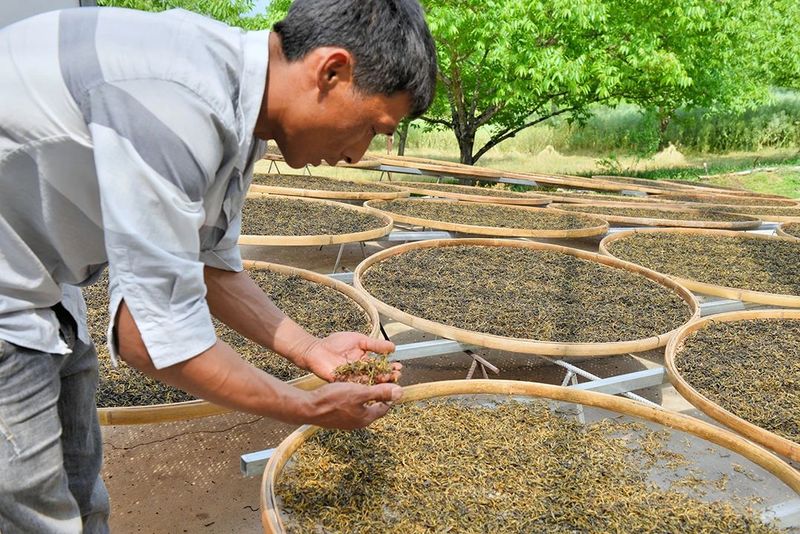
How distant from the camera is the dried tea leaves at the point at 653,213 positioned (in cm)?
517

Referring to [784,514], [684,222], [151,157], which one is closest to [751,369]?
[784,514]

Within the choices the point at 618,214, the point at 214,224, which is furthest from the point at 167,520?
the point at 618,214

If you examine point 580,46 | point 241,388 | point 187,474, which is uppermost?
point 580,46

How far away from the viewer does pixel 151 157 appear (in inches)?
30.6

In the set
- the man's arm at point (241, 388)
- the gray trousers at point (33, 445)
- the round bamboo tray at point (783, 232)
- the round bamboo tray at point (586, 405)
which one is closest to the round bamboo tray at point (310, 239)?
the round bamboo tray at point (586, 405)

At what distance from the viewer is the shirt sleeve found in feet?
2.54

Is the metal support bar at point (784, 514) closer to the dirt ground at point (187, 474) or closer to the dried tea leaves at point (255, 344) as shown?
the dried tea leaves at point (255, 344)

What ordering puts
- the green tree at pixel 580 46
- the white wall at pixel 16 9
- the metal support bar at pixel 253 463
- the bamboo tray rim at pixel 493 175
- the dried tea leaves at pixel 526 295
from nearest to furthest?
the metal support bar at pixel 253 463, the dried tea leaves at pixel 526 295, the white wall at pixel 16 9, the bamboo tray rim at pixel 493 175, the green tree at pixel 580 46

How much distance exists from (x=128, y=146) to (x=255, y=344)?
5.45 ft

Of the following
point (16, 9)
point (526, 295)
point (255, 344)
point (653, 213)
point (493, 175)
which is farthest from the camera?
point (493, 175)

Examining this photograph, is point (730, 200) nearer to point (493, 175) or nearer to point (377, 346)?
point (493, 175)

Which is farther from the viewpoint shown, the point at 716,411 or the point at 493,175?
the point at 493,175

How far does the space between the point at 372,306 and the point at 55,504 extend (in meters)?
1.57

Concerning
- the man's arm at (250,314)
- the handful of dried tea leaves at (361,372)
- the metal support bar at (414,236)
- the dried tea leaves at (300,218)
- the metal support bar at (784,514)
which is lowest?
the metal support bar at (784,514)
